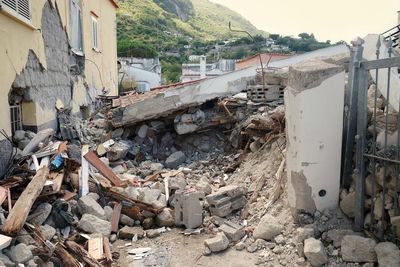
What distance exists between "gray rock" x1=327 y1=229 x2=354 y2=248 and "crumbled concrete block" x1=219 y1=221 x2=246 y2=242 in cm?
120

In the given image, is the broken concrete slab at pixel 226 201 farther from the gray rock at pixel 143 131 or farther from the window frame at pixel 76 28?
the window frame at pixel 76 28

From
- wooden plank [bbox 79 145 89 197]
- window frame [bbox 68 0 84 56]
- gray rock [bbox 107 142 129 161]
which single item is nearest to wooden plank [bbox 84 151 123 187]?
wooden plank [bbox 79 145 89 197]

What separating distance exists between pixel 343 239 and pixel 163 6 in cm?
8234

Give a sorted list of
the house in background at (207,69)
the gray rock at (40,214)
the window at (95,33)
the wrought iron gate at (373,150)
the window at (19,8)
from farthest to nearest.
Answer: the house in background at (207,69), the window at (95,33), the window at (19,8), the gray rock at (40,214), the wrought iron gate at (373,150)

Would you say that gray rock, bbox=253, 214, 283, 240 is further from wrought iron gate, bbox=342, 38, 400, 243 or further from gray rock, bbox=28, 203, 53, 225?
gray rock, bbox=28, 203, 53, 225

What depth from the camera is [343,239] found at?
163 inches

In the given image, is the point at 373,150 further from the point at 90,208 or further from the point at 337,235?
the point at 90,208

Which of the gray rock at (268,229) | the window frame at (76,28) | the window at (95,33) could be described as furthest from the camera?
the window at (95,33)

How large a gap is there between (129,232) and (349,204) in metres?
3.09

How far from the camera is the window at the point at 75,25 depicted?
9943 mm

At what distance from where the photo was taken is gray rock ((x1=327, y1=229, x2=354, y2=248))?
4.27 metres

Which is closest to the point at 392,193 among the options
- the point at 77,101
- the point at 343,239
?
the point at 343,239

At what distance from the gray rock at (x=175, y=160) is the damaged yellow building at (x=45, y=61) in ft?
8.93

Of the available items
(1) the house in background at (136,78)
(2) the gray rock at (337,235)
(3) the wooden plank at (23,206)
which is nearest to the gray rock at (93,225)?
(3) the wooden plank at (23,206)
